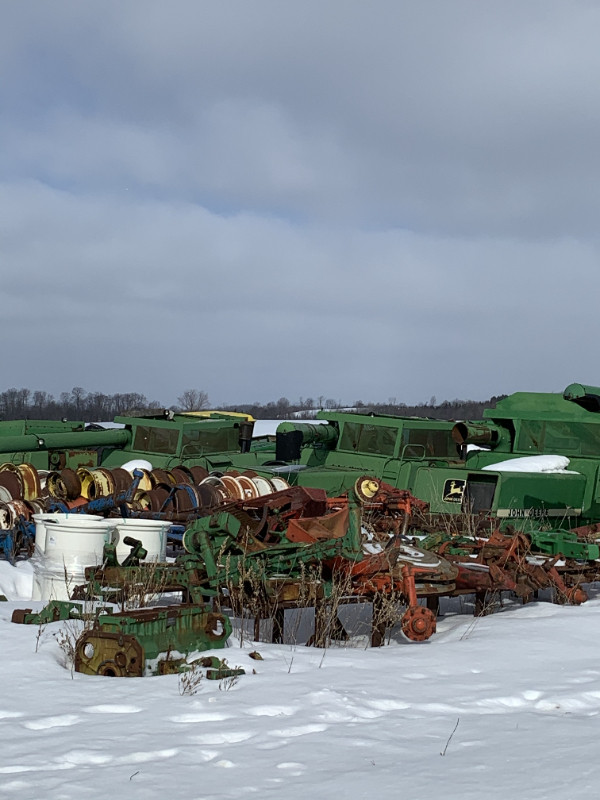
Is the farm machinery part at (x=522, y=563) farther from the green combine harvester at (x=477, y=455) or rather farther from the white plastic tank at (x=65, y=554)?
the white plastic tank at (x=65, y=554)

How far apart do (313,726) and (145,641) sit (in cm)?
162

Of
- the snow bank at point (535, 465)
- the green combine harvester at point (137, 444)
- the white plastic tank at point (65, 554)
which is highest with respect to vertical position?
the snow bank at point (535, 465)

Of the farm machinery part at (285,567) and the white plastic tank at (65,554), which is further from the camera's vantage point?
the white plastic tank at (65,554)

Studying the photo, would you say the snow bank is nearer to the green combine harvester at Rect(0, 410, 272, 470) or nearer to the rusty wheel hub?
the green combine harvester at Rect(0, 410, 272, 470)

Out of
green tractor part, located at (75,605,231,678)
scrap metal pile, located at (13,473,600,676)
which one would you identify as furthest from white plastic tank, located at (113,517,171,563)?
green tractor part, located at (75,605,231,678)

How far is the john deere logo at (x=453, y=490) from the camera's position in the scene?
1385 centimetres

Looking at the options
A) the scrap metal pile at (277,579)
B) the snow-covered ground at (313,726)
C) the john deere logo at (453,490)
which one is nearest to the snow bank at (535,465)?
the john deere logo at (453,490)

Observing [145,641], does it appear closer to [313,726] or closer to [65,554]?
[313,726]

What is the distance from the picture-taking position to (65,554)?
937 centimetres

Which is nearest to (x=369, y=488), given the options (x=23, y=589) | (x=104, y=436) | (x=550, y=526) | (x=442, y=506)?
(x=442, y=506)

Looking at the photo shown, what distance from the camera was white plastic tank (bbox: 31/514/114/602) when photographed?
9320 millimetres

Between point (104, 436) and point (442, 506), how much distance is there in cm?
771

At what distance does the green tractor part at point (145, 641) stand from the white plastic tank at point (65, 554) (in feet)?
9.69

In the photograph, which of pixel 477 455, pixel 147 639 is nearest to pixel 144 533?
pixel 147 639
